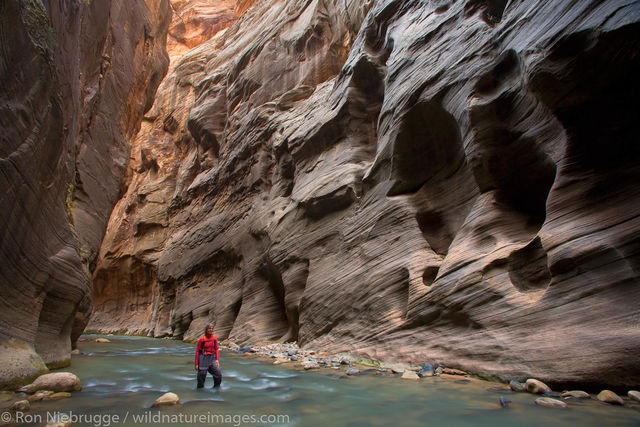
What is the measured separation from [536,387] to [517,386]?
0.28m

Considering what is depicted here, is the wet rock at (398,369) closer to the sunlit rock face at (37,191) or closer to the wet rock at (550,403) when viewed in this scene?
the wet rock at (550,403)

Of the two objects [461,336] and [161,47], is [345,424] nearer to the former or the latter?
[461,336]

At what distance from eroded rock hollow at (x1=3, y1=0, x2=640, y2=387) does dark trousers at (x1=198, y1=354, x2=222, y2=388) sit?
141 inches

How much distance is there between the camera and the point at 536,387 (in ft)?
16.2

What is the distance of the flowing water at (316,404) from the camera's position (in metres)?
4.00

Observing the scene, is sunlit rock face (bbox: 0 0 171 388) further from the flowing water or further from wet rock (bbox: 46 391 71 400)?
the flowing water

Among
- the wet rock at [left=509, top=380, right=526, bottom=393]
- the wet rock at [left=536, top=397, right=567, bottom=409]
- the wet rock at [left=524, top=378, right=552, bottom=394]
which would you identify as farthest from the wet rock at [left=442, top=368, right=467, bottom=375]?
the wet rock at [left=536, top=397, right=567, bottom=409]

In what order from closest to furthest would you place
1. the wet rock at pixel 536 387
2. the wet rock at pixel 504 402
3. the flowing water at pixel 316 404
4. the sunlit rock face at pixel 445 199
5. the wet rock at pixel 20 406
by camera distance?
the flowing water at pixel 316 404 < the wet rock at pixel 20 406 < the wet rock at pixel 504 402 < the wet rock at pixel 536 387 < the sunlit rock face at pixel 445 199

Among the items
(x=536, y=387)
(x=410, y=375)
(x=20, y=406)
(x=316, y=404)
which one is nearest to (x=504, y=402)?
(x=536, y=387)

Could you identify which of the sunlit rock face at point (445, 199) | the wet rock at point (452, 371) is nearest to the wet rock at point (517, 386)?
the sunlit rock face at point (445, 199)

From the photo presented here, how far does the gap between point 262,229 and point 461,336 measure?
10.6m

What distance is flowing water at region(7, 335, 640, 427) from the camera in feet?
13.1

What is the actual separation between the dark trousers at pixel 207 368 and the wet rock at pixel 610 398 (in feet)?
17.1

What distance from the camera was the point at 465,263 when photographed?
289 inches
